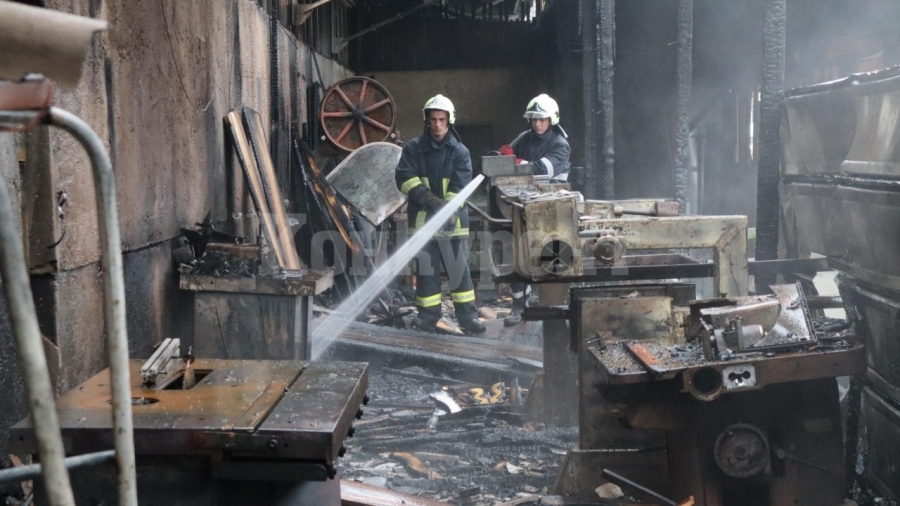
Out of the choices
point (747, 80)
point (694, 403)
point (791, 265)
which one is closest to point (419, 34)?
point (747, 80)

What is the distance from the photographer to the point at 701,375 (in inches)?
111

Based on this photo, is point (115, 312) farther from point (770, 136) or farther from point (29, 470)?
point (770, 136)

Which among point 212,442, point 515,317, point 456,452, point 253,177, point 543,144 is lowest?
point 456,452

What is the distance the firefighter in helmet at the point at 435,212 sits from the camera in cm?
776

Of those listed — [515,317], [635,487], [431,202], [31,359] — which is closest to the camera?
[31,359]

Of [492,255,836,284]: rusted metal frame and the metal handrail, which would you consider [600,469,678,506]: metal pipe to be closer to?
[492,255,836,284]: rusted metal frame

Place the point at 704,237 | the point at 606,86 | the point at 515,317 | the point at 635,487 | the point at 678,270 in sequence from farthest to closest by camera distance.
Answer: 1. the point at 515,317
2. the point at 606,86
3. the point at 678,270
4. the point at 704,237
5. the point at 635,487

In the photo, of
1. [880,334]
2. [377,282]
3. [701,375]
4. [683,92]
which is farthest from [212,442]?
[377,282]

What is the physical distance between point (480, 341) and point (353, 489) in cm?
354

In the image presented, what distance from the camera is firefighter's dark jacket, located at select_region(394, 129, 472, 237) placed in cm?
787

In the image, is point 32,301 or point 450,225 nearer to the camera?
point 32,301

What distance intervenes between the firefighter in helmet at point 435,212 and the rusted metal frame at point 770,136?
11.0 ft

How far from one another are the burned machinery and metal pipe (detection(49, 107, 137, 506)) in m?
1.83

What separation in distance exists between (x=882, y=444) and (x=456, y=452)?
2.32 m
